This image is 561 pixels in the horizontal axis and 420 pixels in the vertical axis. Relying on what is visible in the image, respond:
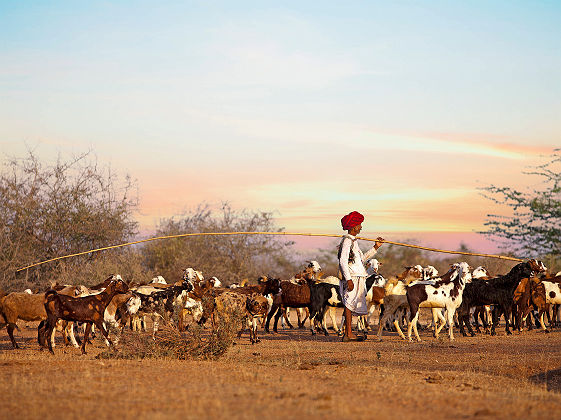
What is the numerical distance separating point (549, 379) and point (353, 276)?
221 inches

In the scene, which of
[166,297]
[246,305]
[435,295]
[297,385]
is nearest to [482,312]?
[435,295]

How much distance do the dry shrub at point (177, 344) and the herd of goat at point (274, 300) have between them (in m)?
0.58

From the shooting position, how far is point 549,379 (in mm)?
11742

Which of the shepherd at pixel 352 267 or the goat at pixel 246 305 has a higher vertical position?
the shepherd at pixel 352 267

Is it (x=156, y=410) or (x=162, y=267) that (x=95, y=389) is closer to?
(x=156, y=410)

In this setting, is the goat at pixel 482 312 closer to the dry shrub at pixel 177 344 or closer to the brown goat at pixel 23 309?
the dry shrub at pixel 177 344

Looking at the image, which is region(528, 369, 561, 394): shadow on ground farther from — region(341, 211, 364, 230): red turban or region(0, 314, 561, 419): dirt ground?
region(341, 211, 364, 230): red turban

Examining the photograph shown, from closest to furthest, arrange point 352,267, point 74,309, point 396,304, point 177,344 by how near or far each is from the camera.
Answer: point 177,344
point 74,309
point 352,267
point 396,304

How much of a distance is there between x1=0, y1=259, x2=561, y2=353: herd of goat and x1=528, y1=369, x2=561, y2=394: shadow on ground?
508cm

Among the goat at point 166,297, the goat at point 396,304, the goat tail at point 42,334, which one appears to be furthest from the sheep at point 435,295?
the goat tail at point 42,334

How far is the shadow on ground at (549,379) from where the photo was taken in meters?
11.0

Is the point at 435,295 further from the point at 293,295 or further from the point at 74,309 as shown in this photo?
the point at 74,309

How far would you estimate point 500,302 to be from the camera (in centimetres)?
1853

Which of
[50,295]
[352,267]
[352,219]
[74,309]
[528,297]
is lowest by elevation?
[528,297]
